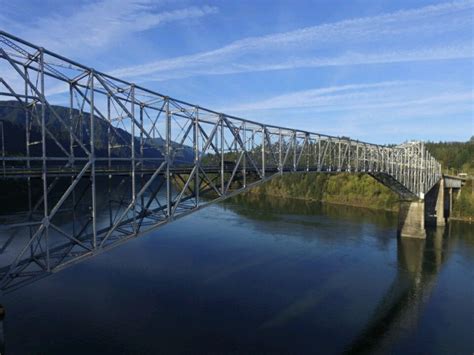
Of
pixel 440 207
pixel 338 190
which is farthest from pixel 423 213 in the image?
pixel 338 190

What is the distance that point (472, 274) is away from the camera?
1187 inches

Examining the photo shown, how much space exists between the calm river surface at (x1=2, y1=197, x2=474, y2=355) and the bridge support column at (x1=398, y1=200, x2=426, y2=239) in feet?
8.86

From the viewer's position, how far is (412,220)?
146 ft

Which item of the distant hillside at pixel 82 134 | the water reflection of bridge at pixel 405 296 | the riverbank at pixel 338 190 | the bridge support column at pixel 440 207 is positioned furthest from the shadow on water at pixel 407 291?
the riverbank at pixel 338 190

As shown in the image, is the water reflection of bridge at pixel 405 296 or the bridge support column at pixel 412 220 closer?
the water reflection of bridge at pixel 405 296

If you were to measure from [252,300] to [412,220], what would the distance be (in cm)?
2855

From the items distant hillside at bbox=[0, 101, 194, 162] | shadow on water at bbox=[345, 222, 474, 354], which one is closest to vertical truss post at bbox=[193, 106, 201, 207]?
distant hillside at bbox=[0, 101, 194, 162]

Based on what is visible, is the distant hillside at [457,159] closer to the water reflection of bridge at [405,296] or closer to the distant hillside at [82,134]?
the water reflection of bridge at [405,296]

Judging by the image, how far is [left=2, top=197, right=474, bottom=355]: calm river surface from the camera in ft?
60.3

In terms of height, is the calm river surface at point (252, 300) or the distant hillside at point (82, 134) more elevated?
the distant hillside at point (82, 134)

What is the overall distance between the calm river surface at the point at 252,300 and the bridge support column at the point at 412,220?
2.70 meters

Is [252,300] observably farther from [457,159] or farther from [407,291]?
[457,159]

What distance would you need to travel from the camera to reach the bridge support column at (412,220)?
43559mm

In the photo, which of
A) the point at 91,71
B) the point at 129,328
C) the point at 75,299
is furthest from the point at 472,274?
the point at 91,71
